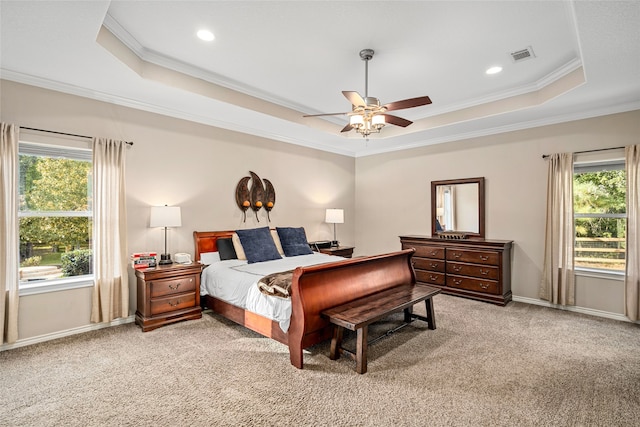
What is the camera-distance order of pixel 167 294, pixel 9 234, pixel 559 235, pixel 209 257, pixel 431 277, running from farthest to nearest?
pixel 431 277, pixel 209 257, pixel 559 235, pixel 167 294, pixel 9 234

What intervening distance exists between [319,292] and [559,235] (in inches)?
146

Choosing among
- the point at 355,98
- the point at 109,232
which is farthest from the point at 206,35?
the point at 109,232

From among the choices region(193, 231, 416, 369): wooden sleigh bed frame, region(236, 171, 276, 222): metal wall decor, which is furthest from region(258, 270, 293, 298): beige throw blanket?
region(236, 171, 276, 222): metal wall decor

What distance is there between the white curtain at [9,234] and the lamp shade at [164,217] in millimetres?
1251

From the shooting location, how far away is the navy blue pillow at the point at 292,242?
5117mm

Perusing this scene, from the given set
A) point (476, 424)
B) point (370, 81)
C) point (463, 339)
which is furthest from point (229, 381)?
point (370, 81)

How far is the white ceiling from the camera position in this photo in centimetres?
261

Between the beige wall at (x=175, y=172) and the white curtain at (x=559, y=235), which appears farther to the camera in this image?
the white curtain at (x=559, y=235)

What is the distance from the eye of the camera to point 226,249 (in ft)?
15.5

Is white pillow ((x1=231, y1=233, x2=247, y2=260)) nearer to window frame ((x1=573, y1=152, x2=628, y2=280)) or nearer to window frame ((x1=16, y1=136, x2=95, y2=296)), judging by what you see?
window frame ((x1=16, y1=136, x2=95, y2=296))

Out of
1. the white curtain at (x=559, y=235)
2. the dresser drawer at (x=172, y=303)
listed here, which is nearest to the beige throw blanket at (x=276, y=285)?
the dresser drawer at (x=172, y=303)

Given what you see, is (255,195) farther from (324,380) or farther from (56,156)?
(324,380)

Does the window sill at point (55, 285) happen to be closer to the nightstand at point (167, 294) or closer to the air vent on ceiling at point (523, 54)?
the nightstand at point (167, 294)

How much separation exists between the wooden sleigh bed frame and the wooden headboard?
691mm
